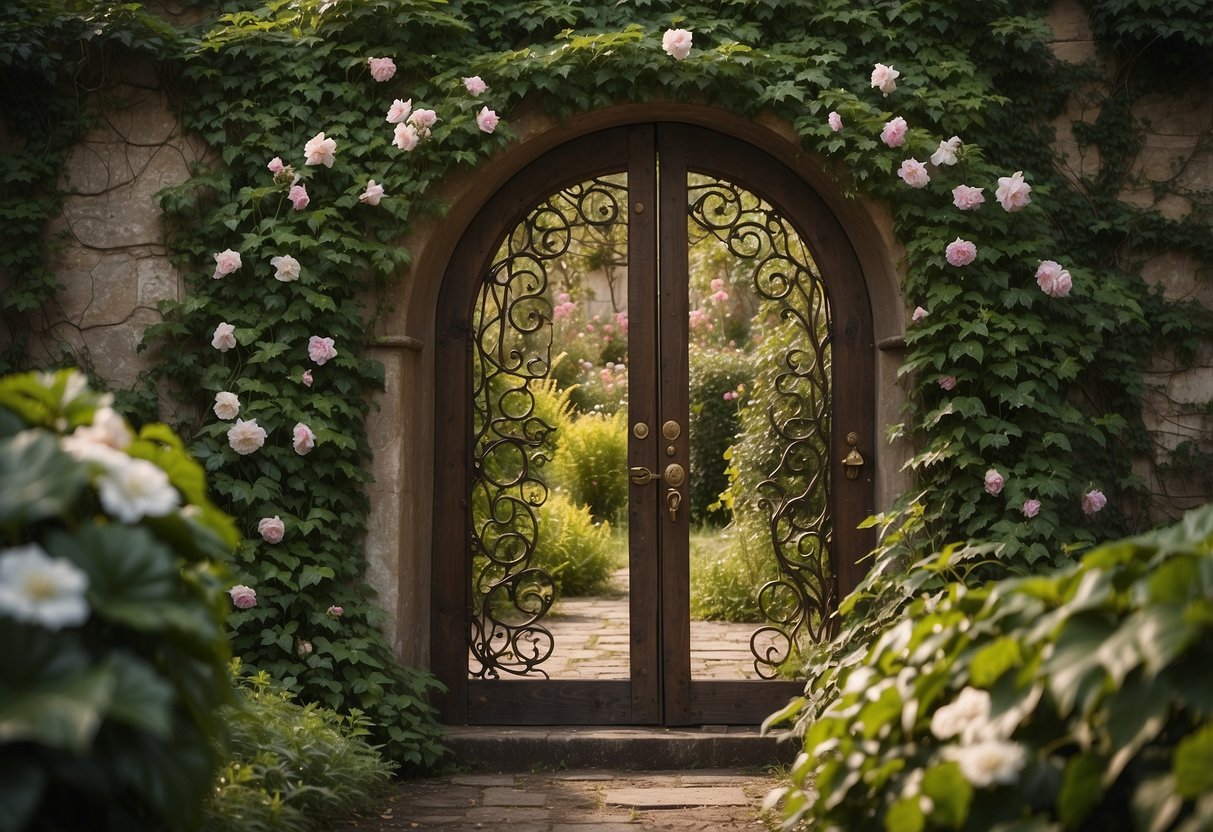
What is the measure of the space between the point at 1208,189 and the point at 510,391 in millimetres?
3326

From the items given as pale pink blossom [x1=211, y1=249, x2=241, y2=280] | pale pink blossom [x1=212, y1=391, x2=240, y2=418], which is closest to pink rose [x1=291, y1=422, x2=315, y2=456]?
pale pink blossom [x1=212, y1=391, x2=240, y2=418]

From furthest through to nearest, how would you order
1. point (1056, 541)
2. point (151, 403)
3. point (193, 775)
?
point (151, 403)
point (1056, 541)
point (193, 775)

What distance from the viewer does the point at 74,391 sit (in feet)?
7.32

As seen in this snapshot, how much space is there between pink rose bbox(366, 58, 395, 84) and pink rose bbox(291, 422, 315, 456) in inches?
60.8

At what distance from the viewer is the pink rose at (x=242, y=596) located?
483 cm

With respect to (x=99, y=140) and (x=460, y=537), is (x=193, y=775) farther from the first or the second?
(x=99, y=140)

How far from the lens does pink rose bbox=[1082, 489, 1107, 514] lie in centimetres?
500

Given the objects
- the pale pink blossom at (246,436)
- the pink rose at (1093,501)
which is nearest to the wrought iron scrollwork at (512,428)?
the pale pink blossom at (246,436)

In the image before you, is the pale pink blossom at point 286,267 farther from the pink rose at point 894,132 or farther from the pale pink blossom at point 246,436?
the pink rose at point 894,132

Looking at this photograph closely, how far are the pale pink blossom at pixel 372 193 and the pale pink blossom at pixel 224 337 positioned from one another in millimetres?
798

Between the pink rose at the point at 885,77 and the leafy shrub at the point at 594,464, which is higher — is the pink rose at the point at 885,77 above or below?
above

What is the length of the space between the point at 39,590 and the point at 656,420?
3.91 metres

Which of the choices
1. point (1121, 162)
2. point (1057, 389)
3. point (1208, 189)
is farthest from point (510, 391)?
point (1208, 189)

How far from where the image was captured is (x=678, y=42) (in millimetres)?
5027
